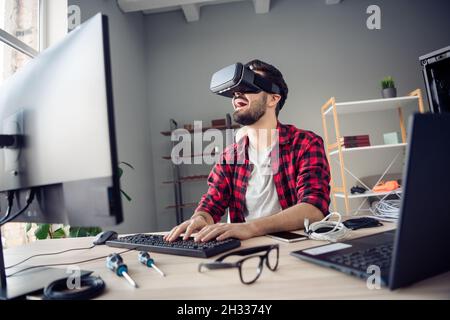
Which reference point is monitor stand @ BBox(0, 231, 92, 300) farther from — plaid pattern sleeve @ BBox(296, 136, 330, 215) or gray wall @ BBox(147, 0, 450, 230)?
gray wall @ BBox(147, 0, 450, 230)

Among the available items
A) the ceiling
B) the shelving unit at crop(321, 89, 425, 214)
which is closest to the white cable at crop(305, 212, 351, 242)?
the shelving unit at crop(321, 89, 425, 214)

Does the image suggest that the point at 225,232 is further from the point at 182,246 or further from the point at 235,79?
the point at 235,79

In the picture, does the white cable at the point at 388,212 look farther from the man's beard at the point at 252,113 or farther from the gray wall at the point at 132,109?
the gray wall at the point at 132,109

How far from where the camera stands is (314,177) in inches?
44.5

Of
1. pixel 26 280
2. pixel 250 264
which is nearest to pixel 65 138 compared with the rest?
pixel 26 280

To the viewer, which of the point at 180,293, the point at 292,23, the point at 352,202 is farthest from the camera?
the point at 292,23

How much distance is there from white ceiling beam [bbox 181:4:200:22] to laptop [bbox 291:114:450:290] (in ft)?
11.9

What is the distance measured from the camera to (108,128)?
454mm

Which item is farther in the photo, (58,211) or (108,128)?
(58,211)

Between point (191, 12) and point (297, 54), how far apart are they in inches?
55.8

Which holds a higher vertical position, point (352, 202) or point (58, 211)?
point (58, 211)

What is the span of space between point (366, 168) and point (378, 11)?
1.95 metres
